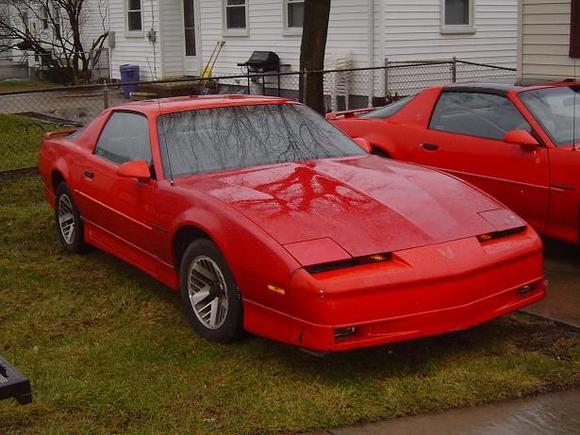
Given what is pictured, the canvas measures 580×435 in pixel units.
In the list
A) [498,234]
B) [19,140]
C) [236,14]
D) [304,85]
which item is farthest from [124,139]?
[236,14]

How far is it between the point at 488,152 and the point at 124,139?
292 cm

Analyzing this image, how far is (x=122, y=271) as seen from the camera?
21.7ft

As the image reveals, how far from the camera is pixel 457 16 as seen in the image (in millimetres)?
17047

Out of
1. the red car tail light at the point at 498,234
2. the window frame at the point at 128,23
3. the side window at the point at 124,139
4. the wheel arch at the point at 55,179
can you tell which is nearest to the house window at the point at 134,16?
the window frame at the point at 128,23

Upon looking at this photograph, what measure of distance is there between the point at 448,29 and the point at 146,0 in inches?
377

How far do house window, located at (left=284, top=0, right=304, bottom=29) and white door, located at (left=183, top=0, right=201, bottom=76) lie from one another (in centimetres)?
447

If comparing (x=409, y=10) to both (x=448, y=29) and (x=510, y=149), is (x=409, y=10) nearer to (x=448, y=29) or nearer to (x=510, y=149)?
(x=448, y=29)

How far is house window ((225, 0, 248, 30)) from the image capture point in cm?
1967

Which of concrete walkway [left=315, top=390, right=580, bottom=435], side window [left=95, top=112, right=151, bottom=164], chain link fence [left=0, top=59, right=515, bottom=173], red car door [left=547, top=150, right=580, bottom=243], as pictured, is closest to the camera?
concrete walkway [left=315, top=390, right=580, bottom=435]

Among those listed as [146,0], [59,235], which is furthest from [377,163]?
[146,0]

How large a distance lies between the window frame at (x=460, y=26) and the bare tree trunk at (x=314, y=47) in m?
5.29

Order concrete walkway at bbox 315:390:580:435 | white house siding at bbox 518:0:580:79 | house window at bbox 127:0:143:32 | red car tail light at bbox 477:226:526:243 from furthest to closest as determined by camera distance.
Answer: house window at bbox 127:0:143:32
white house siding at bbox 518:0:580:79
red car tail light at bbox 477:226:526:243
concrete walkway at bbox 315:390:580:435

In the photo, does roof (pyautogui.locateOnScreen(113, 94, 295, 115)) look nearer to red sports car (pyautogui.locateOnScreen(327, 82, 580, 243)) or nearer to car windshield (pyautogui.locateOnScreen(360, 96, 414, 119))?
red sports car (pyautogui.locateOnScreen(327, 82, 580, 243))

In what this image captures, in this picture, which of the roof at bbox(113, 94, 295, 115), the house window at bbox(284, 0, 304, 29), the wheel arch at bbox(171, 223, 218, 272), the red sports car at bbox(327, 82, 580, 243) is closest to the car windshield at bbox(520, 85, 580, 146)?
the red sports car at bbox(327, 82, 580, 243)
